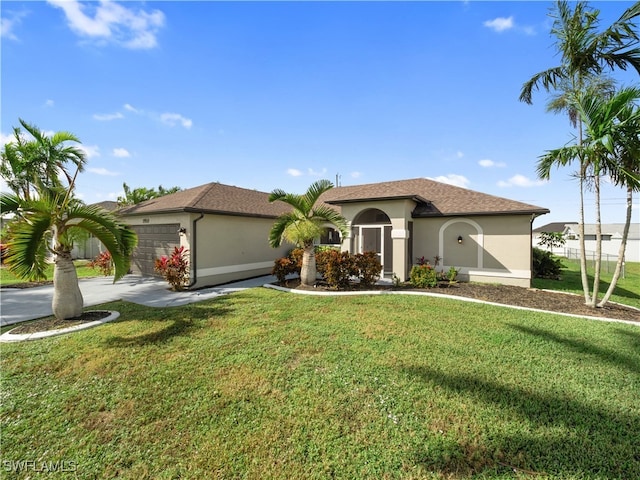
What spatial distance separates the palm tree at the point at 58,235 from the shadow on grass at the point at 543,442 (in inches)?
313

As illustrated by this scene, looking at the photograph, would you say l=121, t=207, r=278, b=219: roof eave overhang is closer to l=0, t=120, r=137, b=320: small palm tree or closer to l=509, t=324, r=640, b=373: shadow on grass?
l=0, t=120, r=137, b=320: small palm tree

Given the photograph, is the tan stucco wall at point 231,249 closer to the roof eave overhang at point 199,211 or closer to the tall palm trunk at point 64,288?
the roof eave overhang at point 199,211

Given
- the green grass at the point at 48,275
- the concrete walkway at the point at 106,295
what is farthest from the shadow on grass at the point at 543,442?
the green grass at the point at 48,275

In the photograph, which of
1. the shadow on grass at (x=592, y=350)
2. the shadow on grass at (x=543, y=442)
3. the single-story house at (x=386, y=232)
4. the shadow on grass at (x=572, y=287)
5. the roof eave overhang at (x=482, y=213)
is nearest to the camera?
the shadow on grass at (x=543, y=442)

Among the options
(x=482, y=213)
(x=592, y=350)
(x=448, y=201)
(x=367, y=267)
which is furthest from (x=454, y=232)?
(x=592, y=350)

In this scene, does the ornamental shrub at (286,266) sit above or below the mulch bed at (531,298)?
above

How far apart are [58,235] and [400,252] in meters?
11.8

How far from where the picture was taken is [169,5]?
8.03m

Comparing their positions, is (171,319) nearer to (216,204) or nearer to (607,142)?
(216,204)

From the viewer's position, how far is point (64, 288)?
6.98 metres

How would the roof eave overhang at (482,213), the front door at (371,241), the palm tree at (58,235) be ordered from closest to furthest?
the palm tree at (58,235)
the roof eave overhang at (482,213)
the front door at (371,241)

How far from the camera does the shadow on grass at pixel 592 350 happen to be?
16.8ft

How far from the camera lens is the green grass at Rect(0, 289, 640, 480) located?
9.95 feet

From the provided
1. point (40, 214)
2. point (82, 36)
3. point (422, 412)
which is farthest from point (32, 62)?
point (422, 412)
